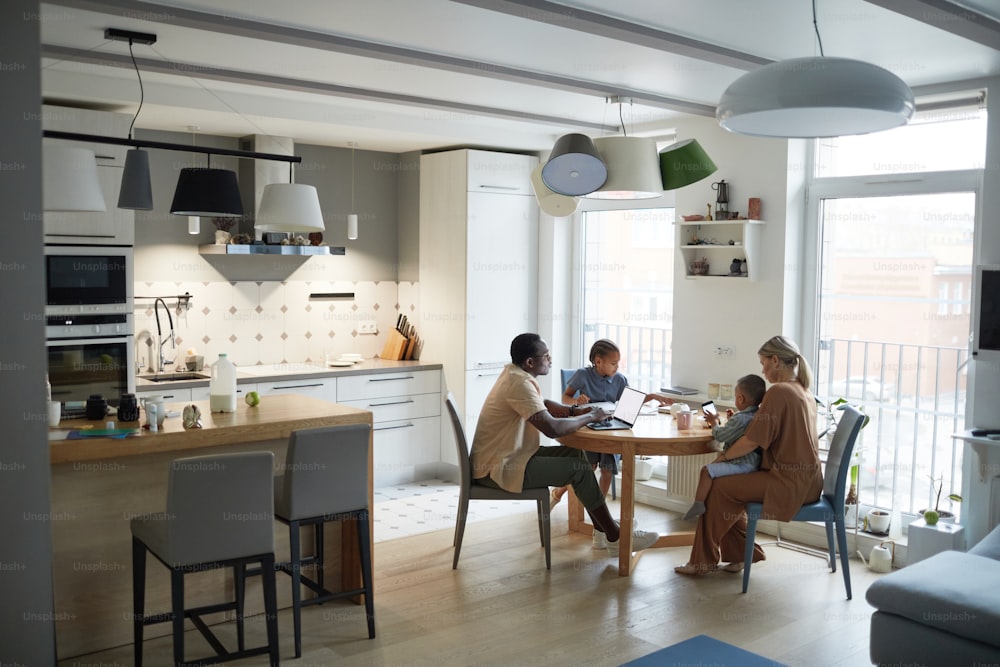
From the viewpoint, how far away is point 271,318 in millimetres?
6645

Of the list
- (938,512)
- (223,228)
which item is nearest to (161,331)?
(223,228)

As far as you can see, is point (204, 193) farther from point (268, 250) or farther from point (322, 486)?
point (268, 250)

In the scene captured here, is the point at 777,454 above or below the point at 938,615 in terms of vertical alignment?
above

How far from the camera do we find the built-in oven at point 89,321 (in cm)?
498

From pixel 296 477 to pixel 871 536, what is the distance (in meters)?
3.25

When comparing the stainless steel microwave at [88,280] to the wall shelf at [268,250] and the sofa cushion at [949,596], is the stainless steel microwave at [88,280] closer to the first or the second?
the wall shelf at [268,250]

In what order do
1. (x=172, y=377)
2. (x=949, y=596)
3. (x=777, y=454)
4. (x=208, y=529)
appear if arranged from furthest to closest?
1. (x=172, y=377)
2. (x=777, y=454)
3. (x=949, y=596)
4. (x=208, y=529)

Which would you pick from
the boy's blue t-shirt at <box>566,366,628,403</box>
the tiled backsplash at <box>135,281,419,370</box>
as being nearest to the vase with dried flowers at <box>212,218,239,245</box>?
the tiled backsplash at <box>135,281,419,370</box>

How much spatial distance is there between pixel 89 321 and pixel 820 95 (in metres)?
4.25

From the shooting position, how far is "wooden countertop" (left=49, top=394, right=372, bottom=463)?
3.44m

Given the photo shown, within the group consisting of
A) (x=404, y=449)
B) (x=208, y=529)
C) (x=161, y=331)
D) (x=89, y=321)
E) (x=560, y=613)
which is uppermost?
(x=89, y=321)

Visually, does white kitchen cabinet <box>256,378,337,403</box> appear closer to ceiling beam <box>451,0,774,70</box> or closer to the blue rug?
the blue rug

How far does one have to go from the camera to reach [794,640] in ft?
13.0

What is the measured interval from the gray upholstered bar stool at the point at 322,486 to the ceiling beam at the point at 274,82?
2.09 metres
